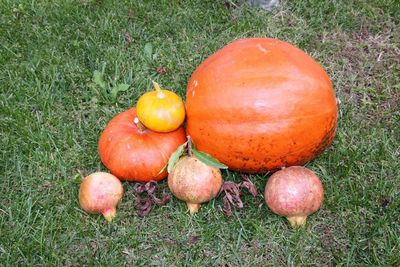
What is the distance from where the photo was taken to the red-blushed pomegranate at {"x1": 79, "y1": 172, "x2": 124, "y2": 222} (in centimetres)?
276

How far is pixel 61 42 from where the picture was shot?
159 inches

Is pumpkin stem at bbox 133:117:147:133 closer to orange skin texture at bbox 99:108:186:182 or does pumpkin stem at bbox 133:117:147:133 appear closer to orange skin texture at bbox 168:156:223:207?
orange skin texture at bbox 99:108:186:182

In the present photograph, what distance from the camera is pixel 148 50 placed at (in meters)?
3.94

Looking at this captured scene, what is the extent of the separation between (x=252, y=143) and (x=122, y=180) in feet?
2.56

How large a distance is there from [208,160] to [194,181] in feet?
0.46

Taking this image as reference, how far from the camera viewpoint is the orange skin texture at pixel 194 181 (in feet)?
8.92

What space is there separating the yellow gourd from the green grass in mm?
441

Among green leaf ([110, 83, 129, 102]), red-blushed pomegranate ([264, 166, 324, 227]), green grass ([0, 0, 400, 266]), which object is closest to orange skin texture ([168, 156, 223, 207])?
green grass ([0, 0, 400, 266])

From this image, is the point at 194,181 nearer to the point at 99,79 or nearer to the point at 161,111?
the point at 161,111

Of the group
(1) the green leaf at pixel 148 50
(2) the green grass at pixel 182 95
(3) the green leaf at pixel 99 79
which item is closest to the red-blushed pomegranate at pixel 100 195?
(2) the green grass at pixel 182 95

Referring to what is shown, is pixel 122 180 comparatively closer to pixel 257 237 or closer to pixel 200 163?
pixel 200 163

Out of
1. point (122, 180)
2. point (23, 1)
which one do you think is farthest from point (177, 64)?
point (23, 1)

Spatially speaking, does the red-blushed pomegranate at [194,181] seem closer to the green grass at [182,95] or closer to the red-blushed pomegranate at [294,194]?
the green grass at [182,95]

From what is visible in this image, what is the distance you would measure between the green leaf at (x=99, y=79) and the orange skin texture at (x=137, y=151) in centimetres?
71
